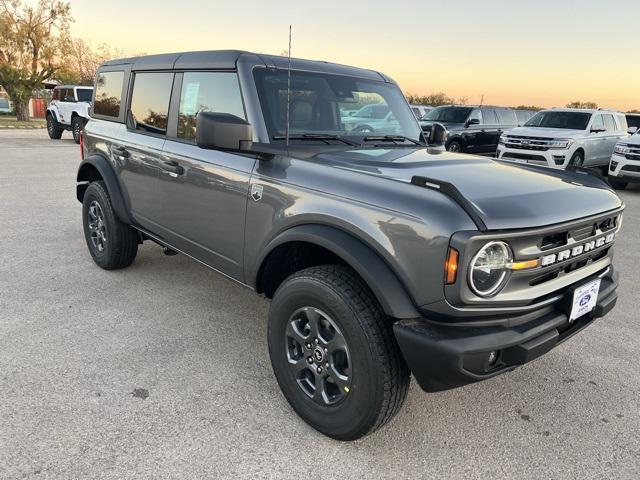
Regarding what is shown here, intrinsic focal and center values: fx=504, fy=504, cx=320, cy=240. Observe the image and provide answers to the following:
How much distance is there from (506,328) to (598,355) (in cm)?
182

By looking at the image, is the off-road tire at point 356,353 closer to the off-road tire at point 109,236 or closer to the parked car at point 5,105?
the off-road tire at point 109,236

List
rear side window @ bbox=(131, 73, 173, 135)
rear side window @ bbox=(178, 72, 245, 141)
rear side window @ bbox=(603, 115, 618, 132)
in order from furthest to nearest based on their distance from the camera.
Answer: rear side window @ bbox=(603, 115, 618, 132) → rear side window @ bbox=(131, 73, 173, 135) → rear side window @ bbox=(178, 72, 245, 141)

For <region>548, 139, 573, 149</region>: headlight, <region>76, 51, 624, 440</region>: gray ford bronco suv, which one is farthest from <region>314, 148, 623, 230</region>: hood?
<region>548, 139, 573, 149</region>: headlight

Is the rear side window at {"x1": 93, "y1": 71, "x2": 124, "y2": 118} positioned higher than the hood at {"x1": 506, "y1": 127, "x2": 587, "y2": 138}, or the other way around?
the rear side window at {"x1": 93, "y1": 71, "x2": 124, "y2": 118}

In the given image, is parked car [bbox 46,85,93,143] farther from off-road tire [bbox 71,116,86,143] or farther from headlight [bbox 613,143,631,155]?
headlight [bbox 613,143,631,155]

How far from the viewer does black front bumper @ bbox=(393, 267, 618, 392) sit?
78.0 inches

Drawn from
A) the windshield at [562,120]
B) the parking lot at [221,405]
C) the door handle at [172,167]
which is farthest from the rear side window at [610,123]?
the door handle at [172,167]

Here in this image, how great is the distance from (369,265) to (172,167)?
1.90 m

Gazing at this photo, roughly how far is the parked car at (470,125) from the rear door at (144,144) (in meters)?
12.3

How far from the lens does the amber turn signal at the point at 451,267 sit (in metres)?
1.94

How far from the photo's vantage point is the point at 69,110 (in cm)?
1739

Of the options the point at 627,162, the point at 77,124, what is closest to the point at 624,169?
the point at 627,162

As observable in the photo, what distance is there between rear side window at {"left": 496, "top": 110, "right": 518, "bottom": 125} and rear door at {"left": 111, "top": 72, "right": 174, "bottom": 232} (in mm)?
15435

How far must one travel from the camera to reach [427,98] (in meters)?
45.0
